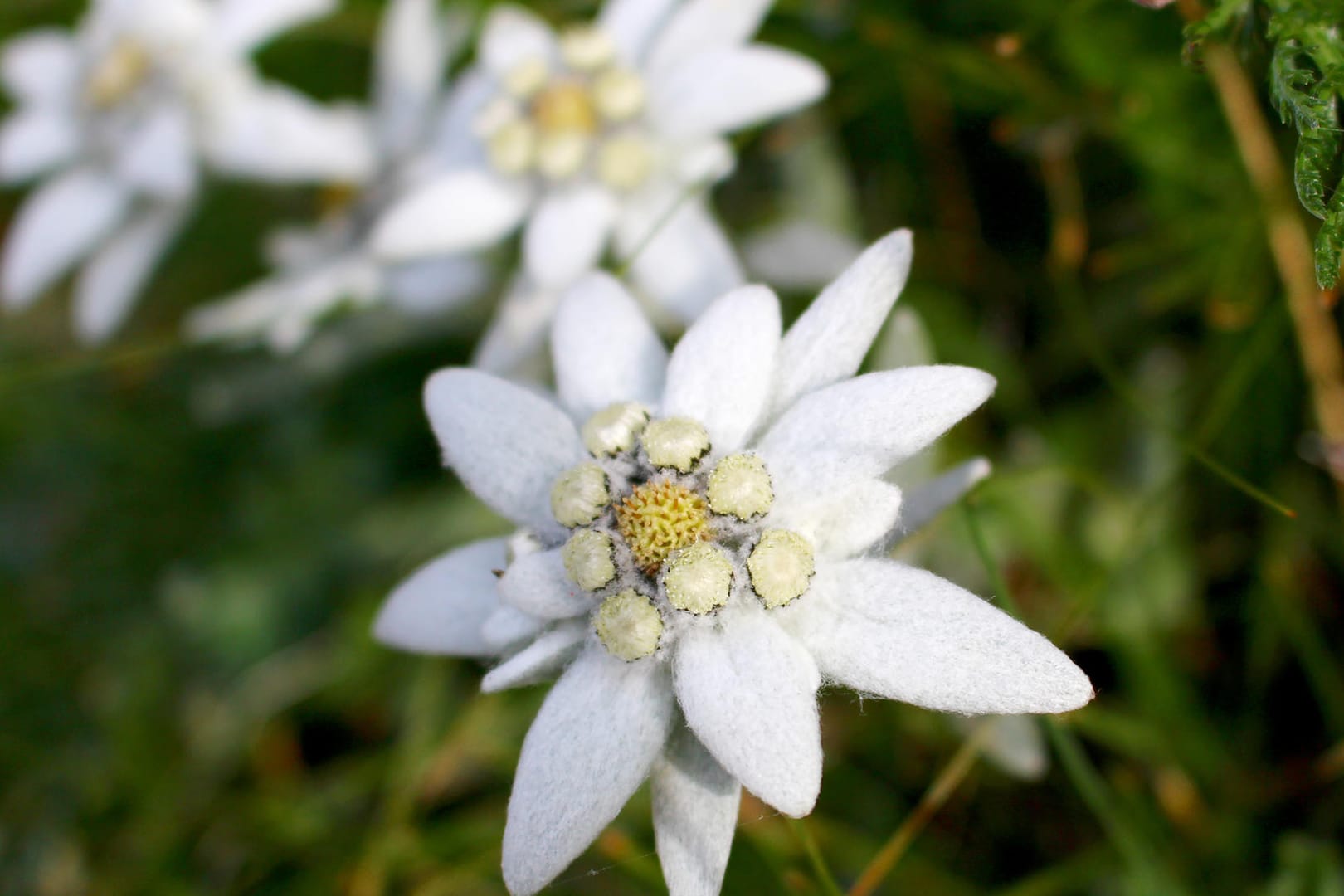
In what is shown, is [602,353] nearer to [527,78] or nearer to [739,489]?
[739,489]

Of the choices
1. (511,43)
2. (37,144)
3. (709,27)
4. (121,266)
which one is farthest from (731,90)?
(37,144)

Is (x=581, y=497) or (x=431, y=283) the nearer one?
(x=581, y=497)

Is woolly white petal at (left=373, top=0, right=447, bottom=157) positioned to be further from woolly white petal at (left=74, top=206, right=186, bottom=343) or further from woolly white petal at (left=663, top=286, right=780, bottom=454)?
woolly white petal at (left=663, top=286, right=780, bottom=454)

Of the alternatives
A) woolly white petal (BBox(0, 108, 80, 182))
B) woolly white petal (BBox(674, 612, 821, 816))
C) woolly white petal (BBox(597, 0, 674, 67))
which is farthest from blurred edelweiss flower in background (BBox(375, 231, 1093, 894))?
woolly white petal (BBox(0, 108, 80, 182))

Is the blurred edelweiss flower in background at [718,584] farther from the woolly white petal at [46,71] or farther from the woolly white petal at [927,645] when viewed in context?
the woolly white petal at [46,71]

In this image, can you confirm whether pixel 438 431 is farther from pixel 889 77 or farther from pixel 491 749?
pixel 889 77

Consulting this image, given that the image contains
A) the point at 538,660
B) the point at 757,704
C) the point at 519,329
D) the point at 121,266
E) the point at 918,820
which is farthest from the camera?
the point at 121,266

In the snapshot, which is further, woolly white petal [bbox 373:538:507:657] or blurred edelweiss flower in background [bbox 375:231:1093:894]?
woolly white petal [bbox 373:538:507:657]
